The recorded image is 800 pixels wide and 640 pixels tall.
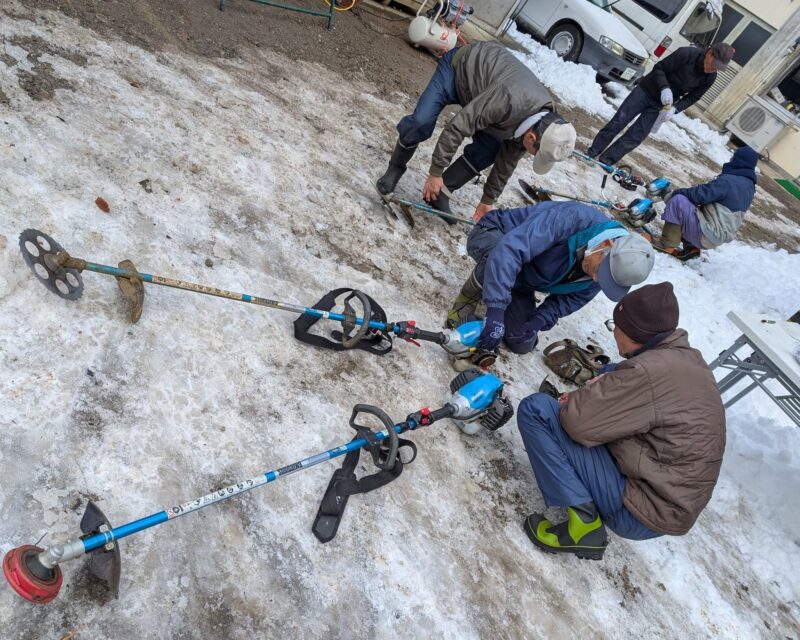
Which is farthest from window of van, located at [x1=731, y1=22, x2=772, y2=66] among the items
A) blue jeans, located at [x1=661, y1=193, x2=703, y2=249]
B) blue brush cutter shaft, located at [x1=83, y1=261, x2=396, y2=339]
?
blue brush cutter shaft, located at [x1=83, y1=261, x2=396, y2=339]

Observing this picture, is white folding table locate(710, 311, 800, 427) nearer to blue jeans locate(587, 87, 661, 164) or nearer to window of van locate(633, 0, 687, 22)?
blue jeans locate(587, 87, 661, 164)

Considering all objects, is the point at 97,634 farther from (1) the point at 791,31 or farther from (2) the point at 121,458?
Answer: (1) the point at 791,31

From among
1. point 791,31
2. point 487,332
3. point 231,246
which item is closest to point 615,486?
point 487,332

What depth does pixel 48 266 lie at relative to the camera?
2537 mm

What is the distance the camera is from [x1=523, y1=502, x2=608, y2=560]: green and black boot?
280 cm

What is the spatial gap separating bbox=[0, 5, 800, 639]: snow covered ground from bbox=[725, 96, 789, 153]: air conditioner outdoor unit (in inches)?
608

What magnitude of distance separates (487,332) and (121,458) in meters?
2.29

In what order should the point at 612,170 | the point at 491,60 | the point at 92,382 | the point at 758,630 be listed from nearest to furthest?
the point at 92,382, the point at 758,630, the point at 491,60, the point at 612,170

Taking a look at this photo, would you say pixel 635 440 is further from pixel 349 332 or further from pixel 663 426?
pixel 349 332

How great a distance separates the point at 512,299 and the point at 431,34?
634 cm

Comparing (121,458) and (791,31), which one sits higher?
(791,31)

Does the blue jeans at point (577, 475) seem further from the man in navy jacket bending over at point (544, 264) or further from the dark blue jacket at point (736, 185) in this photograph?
the dark blue jacket at point (736, 185)

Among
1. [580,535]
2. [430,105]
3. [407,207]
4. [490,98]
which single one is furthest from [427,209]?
[580,535]

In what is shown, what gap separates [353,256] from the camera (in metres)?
4.25
